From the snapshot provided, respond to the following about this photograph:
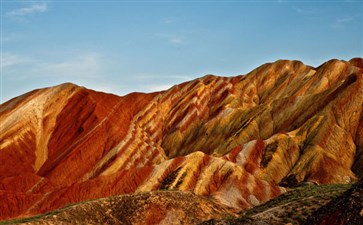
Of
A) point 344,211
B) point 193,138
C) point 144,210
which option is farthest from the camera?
point 193,138

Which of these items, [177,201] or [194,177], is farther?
[194,177]

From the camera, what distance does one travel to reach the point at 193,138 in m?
141

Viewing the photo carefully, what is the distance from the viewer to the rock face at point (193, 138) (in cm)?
10144

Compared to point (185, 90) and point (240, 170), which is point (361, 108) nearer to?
point (240, 170)

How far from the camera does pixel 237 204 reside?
299 feet

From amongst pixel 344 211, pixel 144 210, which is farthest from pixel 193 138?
pixel 344 211

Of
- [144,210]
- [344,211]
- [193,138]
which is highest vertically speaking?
[193,138]

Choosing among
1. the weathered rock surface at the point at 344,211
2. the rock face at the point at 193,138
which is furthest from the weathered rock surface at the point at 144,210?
the rock face at the point at 193,138

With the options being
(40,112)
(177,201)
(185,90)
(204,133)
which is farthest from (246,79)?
(177,201)

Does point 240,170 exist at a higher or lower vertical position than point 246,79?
lower

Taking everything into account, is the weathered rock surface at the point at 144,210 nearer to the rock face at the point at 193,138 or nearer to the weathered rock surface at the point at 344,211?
the weathered rock surface at the point at 344,211

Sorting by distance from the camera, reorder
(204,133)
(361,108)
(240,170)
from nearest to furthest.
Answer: (240,170) → (361,108) → (204,133)

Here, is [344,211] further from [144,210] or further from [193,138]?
[193,138]

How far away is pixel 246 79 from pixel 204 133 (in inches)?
1162
